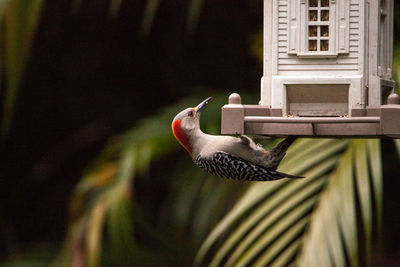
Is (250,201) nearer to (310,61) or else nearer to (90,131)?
(310,61)

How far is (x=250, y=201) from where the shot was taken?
165 inches

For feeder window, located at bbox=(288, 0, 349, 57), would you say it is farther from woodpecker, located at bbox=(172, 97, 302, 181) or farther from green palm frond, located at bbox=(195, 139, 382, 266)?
green palm frond, located at bbox=(195, 139, 382, 266)

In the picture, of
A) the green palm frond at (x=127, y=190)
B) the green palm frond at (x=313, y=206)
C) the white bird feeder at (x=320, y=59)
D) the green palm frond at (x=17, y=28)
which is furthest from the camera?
the green palm frond at (x=17, y=28)

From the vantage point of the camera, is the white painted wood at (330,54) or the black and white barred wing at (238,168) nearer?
the black and white barred wing at (238,168)

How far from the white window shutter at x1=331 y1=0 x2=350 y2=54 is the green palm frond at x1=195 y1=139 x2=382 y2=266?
0.93m

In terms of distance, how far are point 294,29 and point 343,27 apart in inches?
7.8

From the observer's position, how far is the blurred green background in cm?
502

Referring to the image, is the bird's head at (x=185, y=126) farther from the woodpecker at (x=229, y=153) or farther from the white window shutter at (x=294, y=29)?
the white window shutter at (x=294, y=29)

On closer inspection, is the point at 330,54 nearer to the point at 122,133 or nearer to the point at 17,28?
the point at 17,28

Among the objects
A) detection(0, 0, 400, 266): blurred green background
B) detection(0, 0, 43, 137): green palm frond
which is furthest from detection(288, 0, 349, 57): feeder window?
detection(0, 0, 43, 137): green palm frond

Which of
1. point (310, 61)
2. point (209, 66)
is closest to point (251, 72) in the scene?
point (209, 66)

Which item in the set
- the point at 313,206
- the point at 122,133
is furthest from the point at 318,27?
the point at 122,133

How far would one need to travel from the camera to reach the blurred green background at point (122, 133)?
5023mm

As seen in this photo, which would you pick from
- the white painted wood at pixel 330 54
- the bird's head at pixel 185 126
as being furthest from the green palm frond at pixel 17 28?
the white painted wood at pixel 330 54
